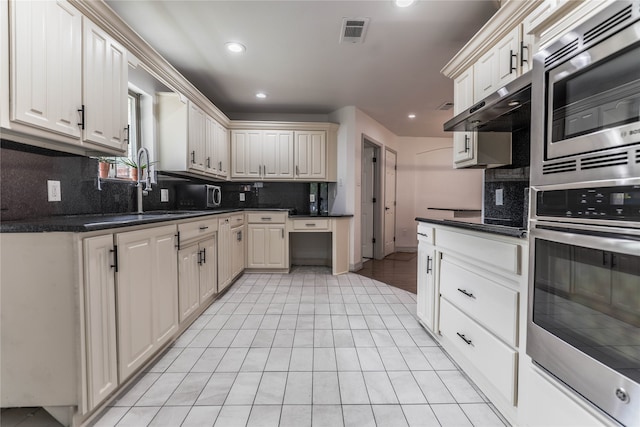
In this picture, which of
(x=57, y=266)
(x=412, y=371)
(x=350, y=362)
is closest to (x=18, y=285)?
(x=57, y=266)

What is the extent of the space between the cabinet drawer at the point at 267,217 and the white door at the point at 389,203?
7.37 feet

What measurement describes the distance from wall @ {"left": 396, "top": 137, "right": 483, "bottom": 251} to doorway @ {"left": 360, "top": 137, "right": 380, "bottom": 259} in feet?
3.36

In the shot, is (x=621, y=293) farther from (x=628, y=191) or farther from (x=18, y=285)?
(x=18, y=285)

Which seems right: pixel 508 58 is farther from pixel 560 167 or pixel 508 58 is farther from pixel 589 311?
pixel 589 311

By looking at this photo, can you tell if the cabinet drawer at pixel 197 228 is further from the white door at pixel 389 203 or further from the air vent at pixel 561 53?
the white door at pixel 389 203

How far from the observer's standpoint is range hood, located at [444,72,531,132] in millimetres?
1260

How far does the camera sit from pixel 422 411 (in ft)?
4.65

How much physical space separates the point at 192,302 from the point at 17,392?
3.86 feet

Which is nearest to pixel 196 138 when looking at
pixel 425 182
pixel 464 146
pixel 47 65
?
pixel 47 65

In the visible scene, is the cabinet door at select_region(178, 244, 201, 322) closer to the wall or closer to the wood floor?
the wood floor

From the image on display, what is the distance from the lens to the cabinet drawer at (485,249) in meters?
1.28

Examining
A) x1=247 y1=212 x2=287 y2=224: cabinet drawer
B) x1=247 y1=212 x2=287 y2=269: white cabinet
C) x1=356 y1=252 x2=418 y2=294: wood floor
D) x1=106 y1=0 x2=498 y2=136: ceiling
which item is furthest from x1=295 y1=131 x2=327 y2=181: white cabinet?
x1=356 y1=252 x2=418 y2=294: wood floor

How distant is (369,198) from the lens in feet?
18.1

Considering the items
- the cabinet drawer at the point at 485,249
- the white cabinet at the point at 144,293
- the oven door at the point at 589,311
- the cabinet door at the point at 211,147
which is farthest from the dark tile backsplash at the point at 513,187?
the cabinet door at the point at 211,147
